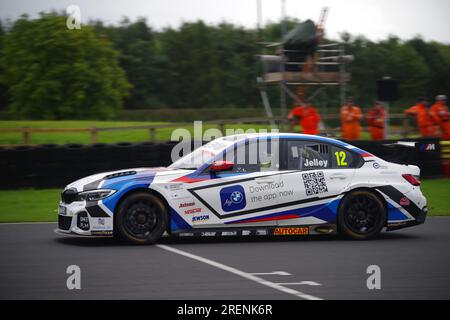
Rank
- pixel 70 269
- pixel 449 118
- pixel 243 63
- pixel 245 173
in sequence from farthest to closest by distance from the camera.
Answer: pixel 243 63 < pixel 449 118 < pixel 245 173 < pixel 70 269

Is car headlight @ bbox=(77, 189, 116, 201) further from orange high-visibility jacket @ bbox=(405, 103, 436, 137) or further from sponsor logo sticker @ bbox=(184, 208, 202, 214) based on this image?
orange high-visibility jacket @ bbox=(405, 103, 436, 137)

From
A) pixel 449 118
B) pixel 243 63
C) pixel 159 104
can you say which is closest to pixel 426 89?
pixel 243 63

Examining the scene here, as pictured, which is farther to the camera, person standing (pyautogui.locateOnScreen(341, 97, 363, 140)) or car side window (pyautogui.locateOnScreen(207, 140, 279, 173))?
A: person standing (pyautogui.locateOnScreen(341, 97, 363, 140))

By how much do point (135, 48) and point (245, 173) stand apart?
79372 millimetres

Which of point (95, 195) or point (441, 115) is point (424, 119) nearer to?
point (441, 115)

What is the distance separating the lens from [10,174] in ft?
54.7

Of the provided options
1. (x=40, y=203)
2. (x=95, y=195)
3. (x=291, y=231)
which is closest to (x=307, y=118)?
(x=40, y=203)

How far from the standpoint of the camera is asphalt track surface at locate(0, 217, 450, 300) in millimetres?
7332

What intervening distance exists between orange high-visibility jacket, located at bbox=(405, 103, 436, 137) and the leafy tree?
139 ft

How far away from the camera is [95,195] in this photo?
9852 mm

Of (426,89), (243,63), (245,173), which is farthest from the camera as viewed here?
(243,63)

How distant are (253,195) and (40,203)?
6173mm

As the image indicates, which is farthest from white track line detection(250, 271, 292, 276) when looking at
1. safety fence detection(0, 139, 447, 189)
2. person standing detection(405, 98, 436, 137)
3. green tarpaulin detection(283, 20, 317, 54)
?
green tarpaulin detection(283, 20, 317, 54)
